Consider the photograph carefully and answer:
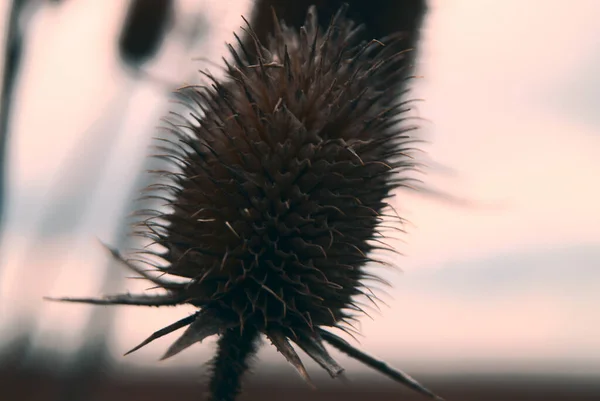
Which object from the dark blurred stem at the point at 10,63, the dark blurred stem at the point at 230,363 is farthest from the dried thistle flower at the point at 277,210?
the dark blurred stem at the point at 10,63

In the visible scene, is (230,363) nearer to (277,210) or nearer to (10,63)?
(277,210)

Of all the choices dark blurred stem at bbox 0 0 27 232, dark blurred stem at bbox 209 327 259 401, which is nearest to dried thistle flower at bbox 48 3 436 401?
dark blurred stem at bbox 209 327 259 401

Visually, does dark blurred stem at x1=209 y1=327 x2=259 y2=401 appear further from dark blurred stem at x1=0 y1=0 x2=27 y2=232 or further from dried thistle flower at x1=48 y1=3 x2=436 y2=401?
dark blurred stem at x1=0 y1=0 x2=27 y2=232

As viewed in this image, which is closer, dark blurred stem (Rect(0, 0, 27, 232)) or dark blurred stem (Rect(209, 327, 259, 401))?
dark blurred stem (Rect(209, 327, 259, 401))

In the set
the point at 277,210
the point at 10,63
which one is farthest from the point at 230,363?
the point at 10,63

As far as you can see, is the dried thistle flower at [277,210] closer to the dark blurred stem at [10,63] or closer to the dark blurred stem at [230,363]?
the dark blurred stem at [230,363]

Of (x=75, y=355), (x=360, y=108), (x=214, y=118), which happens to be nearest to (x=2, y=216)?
(x=75, y=355)

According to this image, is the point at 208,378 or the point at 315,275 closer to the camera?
the point at 315,275

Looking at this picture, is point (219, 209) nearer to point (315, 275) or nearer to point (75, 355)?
point (315, 275)
